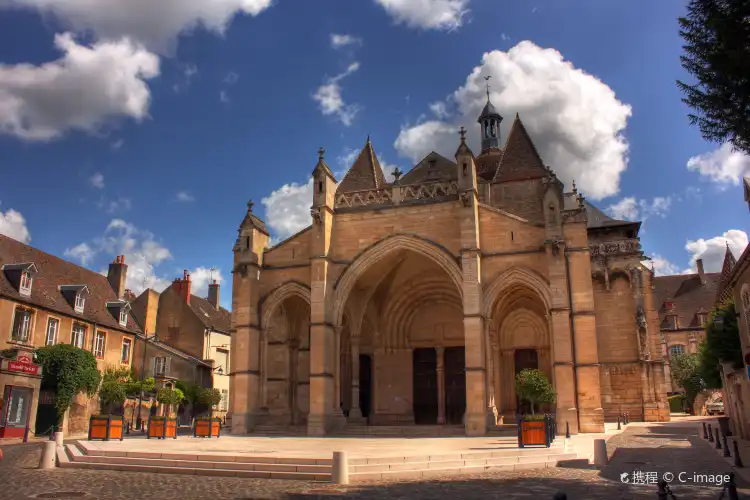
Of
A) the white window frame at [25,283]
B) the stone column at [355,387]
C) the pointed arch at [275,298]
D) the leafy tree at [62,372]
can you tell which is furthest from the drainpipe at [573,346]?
the white window frame at [25,283]

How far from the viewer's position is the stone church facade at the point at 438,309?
1828 centimetres

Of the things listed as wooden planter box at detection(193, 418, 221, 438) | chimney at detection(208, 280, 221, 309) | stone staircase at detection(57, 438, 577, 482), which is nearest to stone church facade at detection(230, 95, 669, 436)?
wooden planter box at detection(193, 418, 221, 438)

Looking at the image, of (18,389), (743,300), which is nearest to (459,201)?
(743,300)

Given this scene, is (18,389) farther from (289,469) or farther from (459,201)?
(459,201)

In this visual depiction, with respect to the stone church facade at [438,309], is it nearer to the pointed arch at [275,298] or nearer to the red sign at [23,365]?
the pointed arch at [275,298]

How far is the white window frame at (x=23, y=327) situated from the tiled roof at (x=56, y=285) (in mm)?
374

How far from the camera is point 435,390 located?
2317cm

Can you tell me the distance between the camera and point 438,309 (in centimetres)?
2366

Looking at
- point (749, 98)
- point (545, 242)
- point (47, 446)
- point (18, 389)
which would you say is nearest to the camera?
point (749, 98)

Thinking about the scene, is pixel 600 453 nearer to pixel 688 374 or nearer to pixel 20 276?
pixel 20 276

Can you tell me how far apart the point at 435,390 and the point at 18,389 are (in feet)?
46.6

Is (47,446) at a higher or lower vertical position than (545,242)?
lower

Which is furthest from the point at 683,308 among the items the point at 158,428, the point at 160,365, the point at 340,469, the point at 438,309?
the point at 340,469

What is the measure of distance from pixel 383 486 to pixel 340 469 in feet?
2.62
